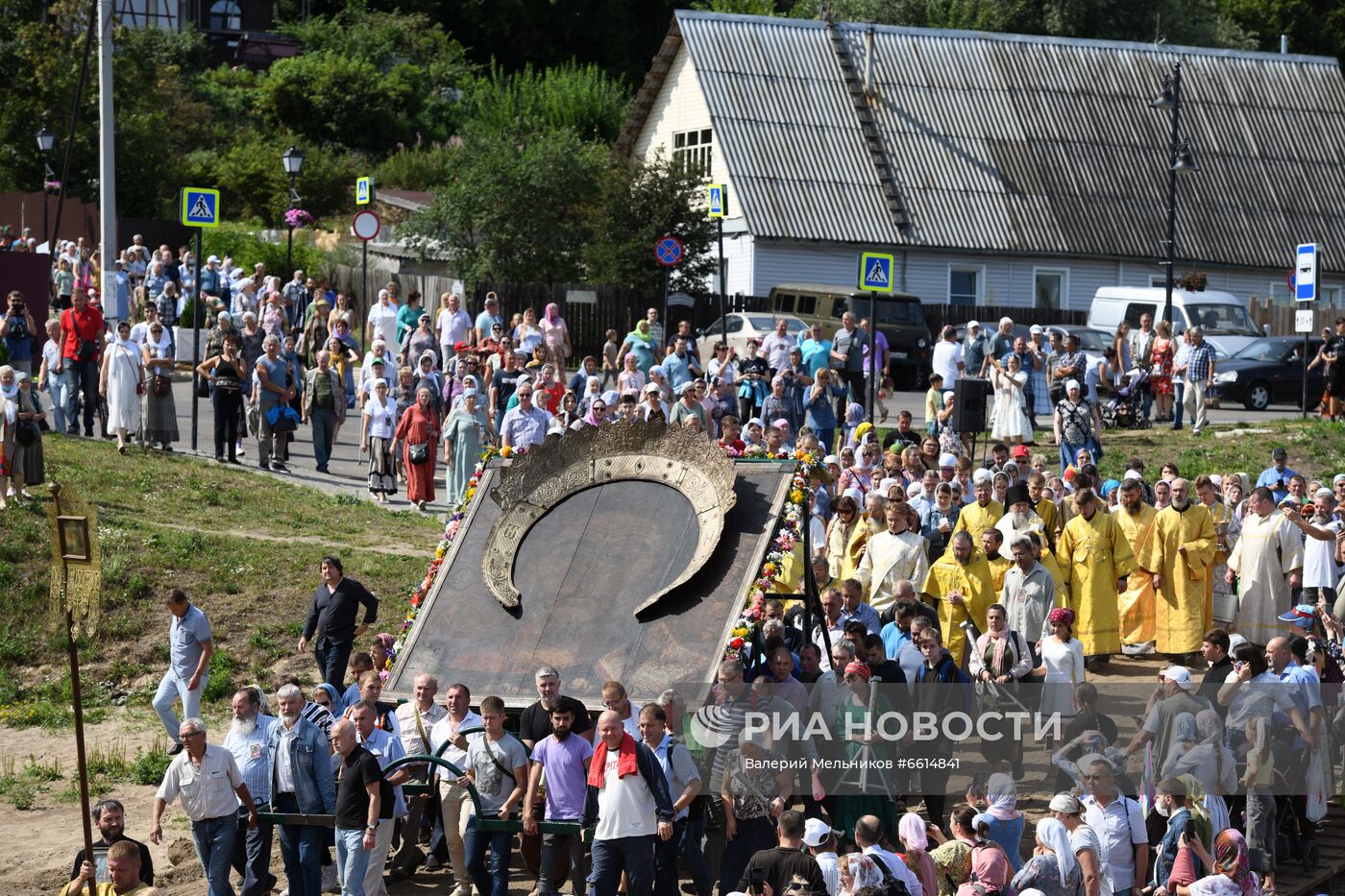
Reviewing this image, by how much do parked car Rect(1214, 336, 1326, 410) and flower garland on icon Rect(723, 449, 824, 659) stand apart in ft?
70.4

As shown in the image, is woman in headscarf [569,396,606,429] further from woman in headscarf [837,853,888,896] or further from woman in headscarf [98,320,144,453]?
woman in headscarf [837,853,888,896]

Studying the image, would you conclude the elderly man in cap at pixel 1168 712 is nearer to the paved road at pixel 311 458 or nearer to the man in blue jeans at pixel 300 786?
the man in blue jeans at pixel 300 786

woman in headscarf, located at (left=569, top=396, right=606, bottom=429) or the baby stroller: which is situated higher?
the baby stroller

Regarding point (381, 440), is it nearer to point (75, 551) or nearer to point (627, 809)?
point (75, 551)

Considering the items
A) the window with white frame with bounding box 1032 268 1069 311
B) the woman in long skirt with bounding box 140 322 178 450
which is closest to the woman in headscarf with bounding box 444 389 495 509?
the woman in long skirt with bounding box 140 322 178 450

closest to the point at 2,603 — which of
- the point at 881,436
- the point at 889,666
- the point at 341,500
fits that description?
the point at 341,500

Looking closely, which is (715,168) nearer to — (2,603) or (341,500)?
(341,500)

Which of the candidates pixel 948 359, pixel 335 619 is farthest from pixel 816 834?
pixel 948 359

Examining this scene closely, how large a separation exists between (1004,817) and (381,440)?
1327 cm

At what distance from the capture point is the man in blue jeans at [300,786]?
→ 12641 millimetres

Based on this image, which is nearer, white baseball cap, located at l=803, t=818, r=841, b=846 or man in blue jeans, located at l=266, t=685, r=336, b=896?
white baseball cap, located at l=803, t=818, r=841, b=846

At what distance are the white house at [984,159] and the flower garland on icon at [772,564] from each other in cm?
2920

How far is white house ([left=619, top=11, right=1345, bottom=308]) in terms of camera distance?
4384cm

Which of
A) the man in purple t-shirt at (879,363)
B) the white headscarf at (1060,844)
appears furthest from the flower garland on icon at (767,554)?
the man in purple t-shirt at (879,363)
